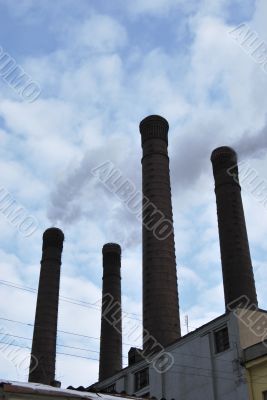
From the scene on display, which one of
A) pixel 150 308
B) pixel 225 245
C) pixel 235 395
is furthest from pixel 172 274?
pixel 235 395

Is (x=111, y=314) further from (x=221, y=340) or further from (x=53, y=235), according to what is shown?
(x=221, y=340)

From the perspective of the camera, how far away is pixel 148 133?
42.6 metres

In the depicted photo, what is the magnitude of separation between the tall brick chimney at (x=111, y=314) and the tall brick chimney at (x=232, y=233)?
44.6 feet

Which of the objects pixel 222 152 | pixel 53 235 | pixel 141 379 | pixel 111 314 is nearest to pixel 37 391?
pixel 141 379

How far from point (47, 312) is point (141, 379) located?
18.8 m

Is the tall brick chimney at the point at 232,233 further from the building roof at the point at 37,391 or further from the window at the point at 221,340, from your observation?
the building roof at the point at 37,391

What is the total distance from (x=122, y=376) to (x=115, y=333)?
58.0 ft

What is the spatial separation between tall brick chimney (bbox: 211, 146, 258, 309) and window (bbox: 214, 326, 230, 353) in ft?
37.9

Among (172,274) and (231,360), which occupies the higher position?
(172,274)

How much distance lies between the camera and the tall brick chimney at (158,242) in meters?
34.6

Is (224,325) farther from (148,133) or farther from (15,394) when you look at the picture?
(148,133)

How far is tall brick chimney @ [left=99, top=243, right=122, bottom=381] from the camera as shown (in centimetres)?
4584

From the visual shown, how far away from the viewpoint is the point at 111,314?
49531 mm

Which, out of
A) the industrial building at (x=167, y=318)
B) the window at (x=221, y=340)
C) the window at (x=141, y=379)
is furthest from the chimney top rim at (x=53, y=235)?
the window at (x=221, y=340)
